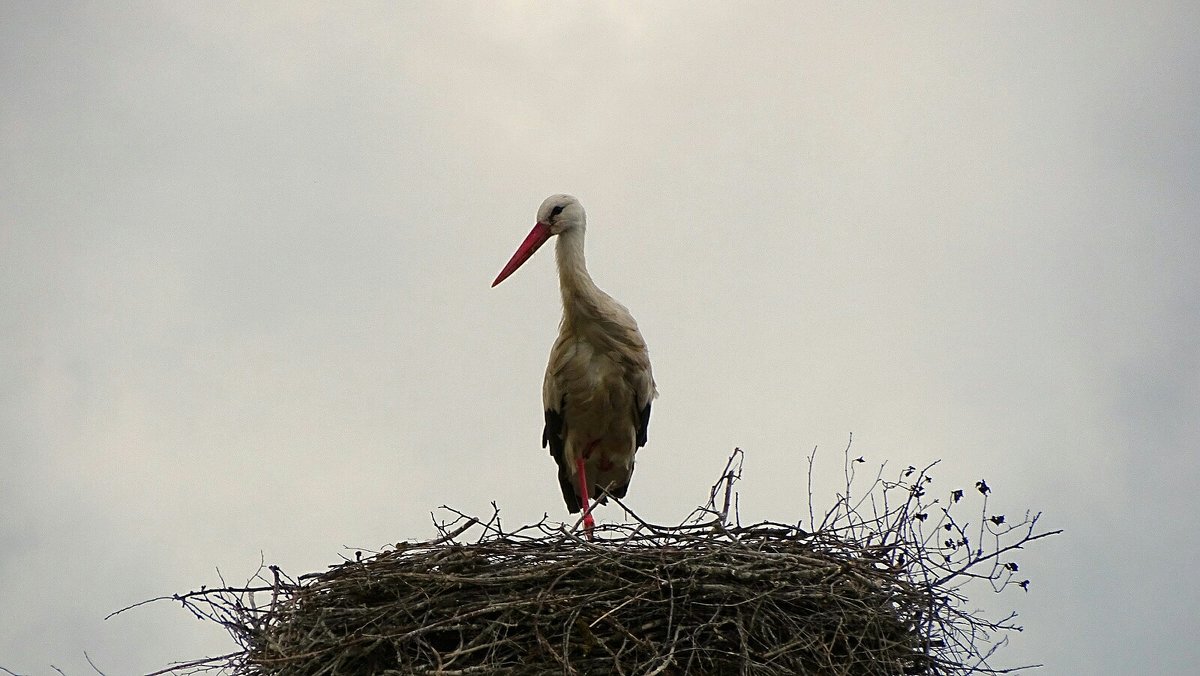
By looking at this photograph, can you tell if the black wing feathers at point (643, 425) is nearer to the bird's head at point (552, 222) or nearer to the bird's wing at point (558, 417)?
the bird's wing at point (558, 417)

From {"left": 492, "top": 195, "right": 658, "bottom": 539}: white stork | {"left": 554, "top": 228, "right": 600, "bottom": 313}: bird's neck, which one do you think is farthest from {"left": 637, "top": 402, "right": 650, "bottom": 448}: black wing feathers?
{"left": 554, "top": 228, "right": 600, "bottom": 313}: bird's neck

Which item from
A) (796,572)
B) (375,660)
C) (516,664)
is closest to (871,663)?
(796,572)

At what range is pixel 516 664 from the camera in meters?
4.34

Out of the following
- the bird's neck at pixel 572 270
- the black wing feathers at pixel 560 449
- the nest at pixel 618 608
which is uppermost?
the bird's neck at pixel 572 270

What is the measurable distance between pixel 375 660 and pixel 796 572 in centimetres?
138

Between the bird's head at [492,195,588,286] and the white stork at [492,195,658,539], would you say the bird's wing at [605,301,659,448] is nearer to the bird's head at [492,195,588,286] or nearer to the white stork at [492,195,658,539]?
the white stork at [492,195,658,539]

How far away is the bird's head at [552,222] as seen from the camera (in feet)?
22.3

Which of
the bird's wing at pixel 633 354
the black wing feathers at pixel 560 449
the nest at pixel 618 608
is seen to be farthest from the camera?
the black wing feathers at pixel 560 449

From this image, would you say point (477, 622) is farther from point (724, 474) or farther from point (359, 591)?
point (724, 474)

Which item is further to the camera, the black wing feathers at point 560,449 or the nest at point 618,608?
the black wing feathers at point 560,449

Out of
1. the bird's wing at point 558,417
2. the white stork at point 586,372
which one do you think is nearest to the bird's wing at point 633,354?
the white stork at point 586,372

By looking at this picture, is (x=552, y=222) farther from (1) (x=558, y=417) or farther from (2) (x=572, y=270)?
(1) (x=558, y=417)

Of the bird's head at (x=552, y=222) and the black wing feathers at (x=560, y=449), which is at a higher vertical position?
the bird's head at (x=552, y=222)

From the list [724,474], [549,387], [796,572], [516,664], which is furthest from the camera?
[549,387]
